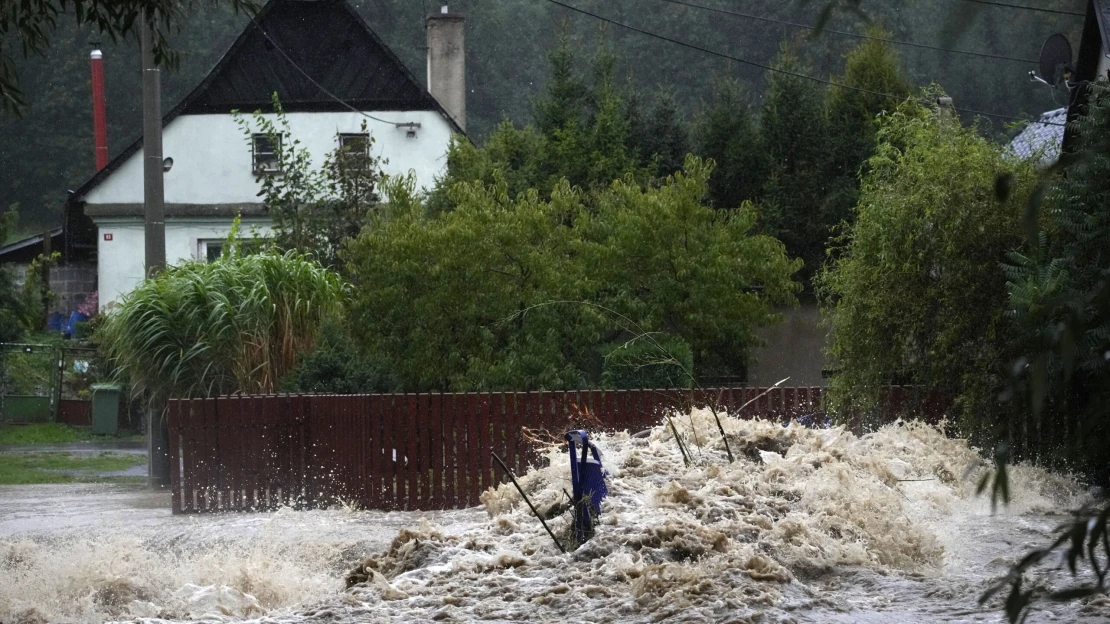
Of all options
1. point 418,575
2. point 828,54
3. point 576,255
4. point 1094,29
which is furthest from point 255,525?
point 828,54

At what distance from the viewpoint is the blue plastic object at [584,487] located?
8.45 m

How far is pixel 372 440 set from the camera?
1361cm

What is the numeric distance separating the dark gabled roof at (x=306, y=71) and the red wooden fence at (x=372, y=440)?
17411mm

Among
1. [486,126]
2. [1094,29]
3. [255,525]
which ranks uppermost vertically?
[486,126]

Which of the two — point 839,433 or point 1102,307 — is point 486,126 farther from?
point 1102,307

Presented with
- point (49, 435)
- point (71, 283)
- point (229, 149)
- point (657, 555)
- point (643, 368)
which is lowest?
point (49, 435)

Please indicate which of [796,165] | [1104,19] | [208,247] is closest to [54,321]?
[208,247]

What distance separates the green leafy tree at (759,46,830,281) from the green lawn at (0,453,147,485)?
41.5ft

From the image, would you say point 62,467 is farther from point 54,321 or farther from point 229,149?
point 54,321

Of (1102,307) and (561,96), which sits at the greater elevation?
(561,96)

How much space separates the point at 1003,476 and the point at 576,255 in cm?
1553

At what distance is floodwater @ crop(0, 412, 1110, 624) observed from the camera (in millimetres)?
7465

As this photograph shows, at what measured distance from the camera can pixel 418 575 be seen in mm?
8242

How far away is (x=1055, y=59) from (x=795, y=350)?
6089 mm
